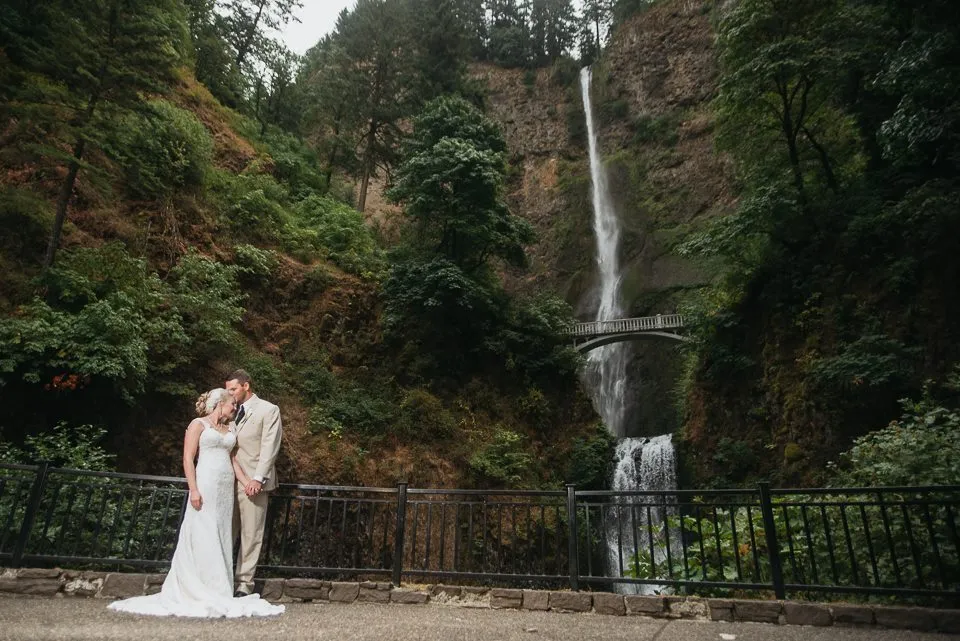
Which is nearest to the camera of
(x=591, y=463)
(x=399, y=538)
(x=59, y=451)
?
(x=399, y=538)

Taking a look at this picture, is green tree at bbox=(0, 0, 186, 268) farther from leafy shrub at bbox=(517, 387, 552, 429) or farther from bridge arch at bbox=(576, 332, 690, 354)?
bridge arch at bbox=(576, 332, 690, 354)

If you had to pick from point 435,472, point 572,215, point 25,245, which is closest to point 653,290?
point 572,215

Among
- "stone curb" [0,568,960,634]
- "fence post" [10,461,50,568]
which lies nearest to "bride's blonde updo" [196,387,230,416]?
"stone curb" [0,568,960,634]

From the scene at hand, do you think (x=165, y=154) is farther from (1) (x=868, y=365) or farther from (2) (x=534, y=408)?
(1) (x=868, y=365)

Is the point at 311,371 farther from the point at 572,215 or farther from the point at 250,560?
the point at 572,215

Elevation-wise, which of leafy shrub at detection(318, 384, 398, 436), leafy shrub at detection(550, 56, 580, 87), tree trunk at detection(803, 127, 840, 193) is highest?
leafy shrub at detection(550, 56, 580, 87)

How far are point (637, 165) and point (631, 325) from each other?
15.0 meters

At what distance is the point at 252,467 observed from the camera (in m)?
4.62

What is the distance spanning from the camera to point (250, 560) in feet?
14.8

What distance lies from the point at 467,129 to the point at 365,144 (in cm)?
709

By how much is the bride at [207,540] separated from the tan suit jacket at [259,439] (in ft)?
0.31

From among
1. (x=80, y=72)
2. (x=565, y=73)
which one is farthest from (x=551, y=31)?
(x=80, y=72)

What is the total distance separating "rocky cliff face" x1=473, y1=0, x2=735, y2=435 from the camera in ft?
94.2

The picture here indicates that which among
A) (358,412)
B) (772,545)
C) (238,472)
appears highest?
(358,412)
